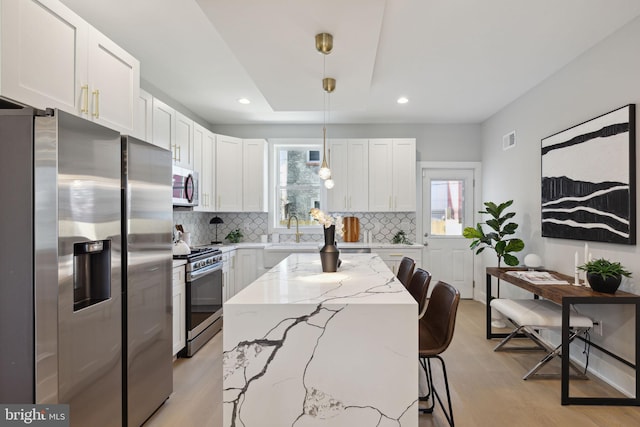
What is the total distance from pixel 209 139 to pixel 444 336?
154 inches

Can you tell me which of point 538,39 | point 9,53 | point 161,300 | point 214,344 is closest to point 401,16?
point 538,39

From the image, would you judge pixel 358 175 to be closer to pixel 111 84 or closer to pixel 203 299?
pixel 203 299

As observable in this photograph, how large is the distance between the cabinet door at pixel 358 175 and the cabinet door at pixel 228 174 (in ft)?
5.25

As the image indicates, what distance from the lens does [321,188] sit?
5.47 m

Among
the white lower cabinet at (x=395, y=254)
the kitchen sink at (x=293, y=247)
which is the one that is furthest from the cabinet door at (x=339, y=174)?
the white lower cabinet at (x=395, y=254)

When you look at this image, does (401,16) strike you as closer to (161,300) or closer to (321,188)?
(161,300)

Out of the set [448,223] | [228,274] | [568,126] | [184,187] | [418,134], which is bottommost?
[228,274]

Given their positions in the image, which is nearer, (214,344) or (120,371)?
(120,371)

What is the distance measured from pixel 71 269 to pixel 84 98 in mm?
952

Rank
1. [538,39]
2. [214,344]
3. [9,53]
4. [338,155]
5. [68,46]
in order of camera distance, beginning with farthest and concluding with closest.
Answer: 1. [338,155]
2. [214,344]
3. [538,39]
4. [68,46]
5. [9,53]

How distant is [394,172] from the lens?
17.3 ft

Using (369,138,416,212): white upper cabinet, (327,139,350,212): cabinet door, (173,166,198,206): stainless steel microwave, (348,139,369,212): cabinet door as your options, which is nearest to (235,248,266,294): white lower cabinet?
(173,166,198,206): stainless steel microwave

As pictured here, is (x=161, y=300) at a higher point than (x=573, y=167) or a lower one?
lower

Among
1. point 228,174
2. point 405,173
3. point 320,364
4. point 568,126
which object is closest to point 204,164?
point 228,174
